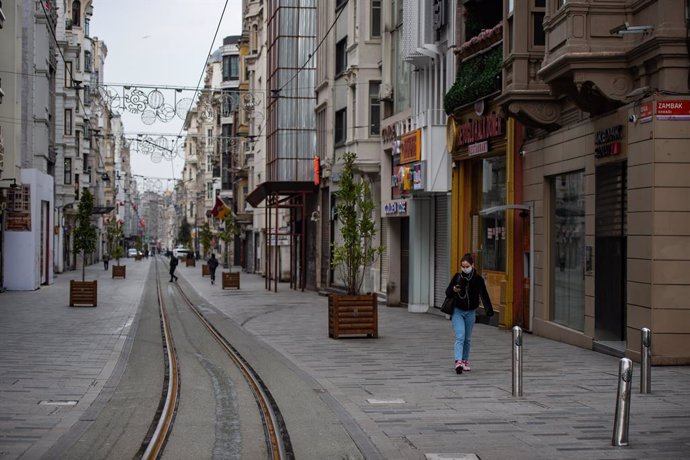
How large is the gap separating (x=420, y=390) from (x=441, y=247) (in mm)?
17311

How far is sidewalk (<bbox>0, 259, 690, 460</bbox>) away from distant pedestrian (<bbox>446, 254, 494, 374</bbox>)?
0.40 meters

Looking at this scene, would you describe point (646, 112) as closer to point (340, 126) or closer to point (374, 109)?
point (374, 109)

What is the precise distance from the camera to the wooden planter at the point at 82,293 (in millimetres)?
33062

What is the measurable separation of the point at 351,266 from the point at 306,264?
2698 cm

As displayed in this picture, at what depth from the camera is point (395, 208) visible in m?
33.6

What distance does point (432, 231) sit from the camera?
31672 mm

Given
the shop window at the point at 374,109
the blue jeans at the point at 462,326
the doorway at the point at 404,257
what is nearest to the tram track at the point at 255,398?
the blue jeans at the point at 462,326

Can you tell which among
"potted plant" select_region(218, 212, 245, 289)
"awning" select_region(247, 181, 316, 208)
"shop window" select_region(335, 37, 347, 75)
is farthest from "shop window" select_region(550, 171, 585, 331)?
"potted plant" select_region(218, 212, 245, 289)

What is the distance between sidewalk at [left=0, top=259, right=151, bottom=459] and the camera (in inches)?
421

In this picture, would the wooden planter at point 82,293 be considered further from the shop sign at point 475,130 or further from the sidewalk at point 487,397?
the shop sign at point 475,130

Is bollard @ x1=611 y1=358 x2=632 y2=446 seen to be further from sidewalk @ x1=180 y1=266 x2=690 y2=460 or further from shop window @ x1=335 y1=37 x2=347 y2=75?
shop window @ x1=335 y1=37 x2=347 y2=75

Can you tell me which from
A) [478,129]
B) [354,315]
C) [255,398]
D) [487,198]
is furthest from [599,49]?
[487,198]

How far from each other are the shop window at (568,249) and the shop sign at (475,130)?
Answer: 3062 millimetres

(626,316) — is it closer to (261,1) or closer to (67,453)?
(67,453)
